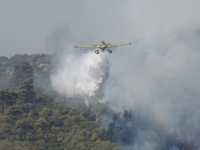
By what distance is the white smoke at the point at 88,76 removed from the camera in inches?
3746

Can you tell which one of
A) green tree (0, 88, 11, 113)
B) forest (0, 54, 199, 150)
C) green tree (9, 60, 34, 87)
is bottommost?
forest (0, 54, 199, 150)

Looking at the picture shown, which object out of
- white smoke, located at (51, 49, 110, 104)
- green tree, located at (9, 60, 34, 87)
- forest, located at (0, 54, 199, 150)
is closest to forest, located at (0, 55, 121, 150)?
forest, located at (0, 54, 199, 150)

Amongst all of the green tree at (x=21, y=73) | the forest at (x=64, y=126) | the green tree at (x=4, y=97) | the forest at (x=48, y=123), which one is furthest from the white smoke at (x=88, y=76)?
the green tree at (x=21, y=73)

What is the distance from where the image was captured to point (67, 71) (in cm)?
12750

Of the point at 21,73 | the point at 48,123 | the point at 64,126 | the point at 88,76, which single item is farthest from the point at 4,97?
the point at 21,73

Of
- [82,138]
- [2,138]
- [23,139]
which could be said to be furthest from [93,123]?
[2,138]

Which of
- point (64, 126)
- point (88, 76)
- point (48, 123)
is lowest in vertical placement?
point (64, 126)

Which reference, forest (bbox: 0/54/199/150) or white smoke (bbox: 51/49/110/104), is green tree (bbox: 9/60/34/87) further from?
white smoke (bbox: 51/49/110/104)

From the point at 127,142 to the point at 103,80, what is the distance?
25.1 m

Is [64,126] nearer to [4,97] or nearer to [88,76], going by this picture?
[88,76]

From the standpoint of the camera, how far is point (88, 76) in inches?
3868

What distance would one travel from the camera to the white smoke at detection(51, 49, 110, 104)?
95144 mm

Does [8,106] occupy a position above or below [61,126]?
above

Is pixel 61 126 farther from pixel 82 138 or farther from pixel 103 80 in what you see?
pixel 103 80
